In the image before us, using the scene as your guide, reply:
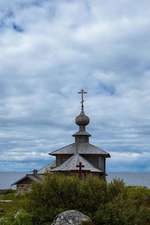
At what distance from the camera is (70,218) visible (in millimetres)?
26719

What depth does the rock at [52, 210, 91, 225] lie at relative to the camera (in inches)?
1046

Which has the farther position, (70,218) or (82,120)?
(82,120)

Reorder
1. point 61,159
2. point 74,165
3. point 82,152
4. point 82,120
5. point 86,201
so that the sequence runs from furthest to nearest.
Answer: point 82,120
point 61,159
point 82,152
point 74,165
point 86,201

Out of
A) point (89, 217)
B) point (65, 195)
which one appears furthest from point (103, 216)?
point (65, 195)

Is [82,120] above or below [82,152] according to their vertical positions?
above

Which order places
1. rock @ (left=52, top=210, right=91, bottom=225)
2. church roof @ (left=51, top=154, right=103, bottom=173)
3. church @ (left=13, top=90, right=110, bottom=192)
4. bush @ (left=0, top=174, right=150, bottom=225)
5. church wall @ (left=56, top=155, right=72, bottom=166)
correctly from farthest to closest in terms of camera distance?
church wall @ (left=56, top=155, right=72, bottom=166), church @ (left=13, top=90, right=110, bottom=192), church roof @ (left=51, top=154, right=103, bottom=173), bush @ (left=0, top=174, right=150, bottom=225), rock @ (left=52, top=210, right=91, bottom=225)

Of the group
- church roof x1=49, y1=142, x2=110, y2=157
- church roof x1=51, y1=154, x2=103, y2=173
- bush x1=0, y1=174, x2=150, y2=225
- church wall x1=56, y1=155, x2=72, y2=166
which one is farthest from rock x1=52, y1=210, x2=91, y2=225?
church wall x1=56, y1=155, x2=72, y2=166

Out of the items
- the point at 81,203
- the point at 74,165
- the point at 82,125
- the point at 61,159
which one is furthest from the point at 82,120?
the point at 81,203

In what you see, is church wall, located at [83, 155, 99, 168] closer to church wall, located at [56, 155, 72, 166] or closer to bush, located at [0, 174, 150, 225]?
church wall, located at [56, 155, 72, 166]

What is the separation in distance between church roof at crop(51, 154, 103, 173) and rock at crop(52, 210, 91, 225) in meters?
28.0

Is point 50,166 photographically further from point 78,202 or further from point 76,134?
A: point 78,202

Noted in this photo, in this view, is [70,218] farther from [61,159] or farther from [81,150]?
[61,159]

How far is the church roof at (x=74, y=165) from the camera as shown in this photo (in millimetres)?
55688

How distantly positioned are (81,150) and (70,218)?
33.9 m
